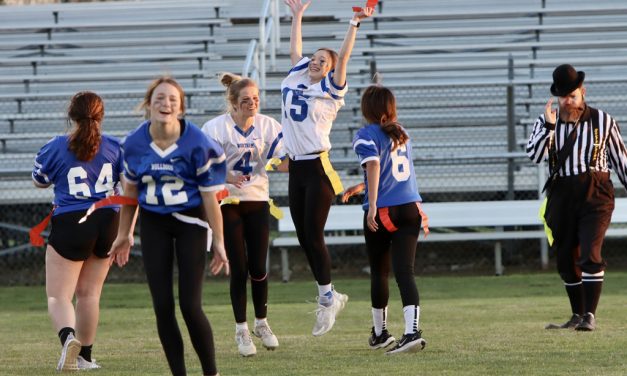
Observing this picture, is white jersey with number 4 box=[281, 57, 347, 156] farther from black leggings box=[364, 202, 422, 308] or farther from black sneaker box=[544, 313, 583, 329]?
black sneaker box=[544, 313, 583, 329]

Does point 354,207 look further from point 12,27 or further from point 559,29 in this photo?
point 12,27

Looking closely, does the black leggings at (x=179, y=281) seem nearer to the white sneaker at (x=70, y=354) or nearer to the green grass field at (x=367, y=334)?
the green grass field at (x=367, y=334)

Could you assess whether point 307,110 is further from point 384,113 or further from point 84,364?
point 84,364

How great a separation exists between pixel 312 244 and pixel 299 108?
902mm

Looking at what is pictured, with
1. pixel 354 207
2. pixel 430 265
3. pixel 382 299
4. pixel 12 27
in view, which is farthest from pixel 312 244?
pixel 12 27

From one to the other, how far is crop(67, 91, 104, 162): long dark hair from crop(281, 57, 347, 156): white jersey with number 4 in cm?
145

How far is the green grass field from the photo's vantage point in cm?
625

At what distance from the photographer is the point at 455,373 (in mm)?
5832

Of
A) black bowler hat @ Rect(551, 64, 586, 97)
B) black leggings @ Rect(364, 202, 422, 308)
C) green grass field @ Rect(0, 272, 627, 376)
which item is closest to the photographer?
green grass field @ Rect(0, 272, 627, 376)

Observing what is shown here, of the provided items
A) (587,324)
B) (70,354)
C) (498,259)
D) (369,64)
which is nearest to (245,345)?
(70,354)

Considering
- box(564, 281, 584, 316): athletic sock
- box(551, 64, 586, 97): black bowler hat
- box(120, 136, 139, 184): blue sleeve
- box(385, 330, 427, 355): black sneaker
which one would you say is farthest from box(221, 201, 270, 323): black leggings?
box(564, 281, 584, 316): athletic sock

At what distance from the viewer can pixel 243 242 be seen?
23.7ft

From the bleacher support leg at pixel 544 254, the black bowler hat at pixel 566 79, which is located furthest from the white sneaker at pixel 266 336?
the bleacher support leg at pixel 544 254

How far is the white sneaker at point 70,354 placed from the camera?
6438mm
